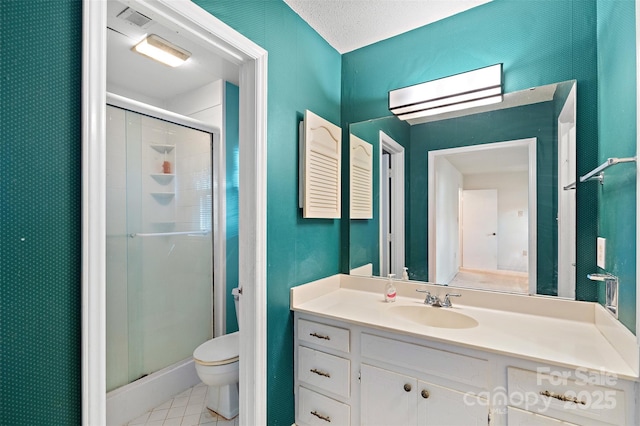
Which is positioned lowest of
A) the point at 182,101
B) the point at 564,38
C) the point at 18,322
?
the point at 18,322

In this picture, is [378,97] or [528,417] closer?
[528,417]

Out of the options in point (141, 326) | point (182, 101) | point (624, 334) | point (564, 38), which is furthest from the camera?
point (182, 101)

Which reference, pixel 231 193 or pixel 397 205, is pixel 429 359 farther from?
pixel 231 193

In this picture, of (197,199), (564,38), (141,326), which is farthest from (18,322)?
(564,38)

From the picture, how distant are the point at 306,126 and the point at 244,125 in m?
0.37

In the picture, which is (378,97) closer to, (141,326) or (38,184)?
(38,184)

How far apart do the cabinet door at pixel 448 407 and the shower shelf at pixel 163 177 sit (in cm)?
225

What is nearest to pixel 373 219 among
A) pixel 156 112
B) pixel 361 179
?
pixel 361 179

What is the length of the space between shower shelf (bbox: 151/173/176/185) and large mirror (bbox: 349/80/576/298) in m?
1.50

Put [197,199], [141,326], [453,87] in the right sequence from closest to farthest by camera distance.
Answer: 1. [453,87]
2. [141,326]
3. [197,199]

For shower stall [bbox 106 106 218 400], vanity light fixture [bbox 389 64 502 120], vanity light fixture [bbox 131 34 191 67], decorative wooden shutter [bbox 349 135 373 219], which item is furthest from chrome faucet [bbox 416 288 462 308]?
vanity light fixture [bbox 131 34 191 67]

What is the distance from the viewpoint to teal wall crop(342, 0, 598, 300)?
4.70 feet

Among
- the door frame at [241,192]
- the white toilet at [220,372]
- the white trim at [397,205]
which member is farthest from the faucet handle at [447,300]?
the white toilet at [220,372]

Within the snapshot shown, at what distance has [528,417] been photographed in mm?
1119
